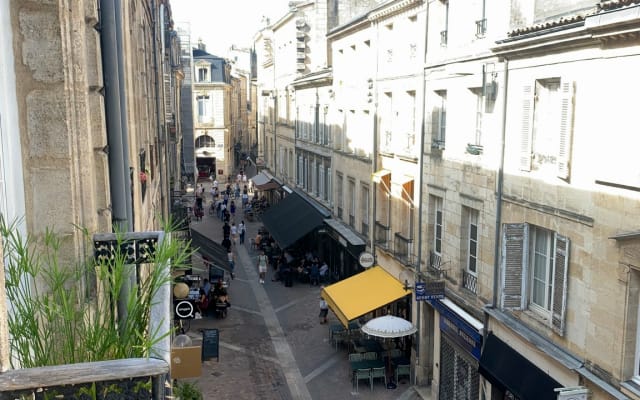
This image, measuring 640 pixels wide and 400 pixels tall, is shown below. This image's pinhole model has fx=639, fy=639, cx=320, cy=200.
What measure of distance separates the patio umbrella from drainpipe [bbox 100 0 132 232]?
34.2ft

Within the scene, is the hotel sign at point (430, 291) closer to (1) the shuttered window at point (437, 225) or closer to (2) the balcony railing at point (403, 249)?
(1) the shuttered window at point (437, 225)

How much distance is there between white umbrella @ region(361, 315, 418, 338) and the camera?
53.0ft

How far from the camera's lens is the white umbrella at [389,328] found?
53.0 feet

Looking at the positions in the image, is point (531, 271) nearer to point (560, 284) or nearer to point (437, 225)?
point (560, 284)

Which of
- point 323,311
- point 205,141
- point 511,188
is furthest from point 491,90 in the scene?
point 205,141

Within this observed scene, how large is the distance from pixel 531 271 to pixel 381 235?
28.6ft

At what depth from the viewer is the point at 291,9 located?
3397 centimetres

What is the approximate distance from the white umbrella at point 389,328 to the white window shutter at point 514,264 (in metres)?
4.50

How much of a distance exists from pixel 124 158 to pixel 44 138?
2205mm

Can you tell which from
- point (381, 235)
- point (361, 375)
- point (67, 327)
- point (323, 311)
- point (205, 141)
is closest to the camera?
point (67, 327)

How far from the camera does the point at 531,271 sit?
39.0ft

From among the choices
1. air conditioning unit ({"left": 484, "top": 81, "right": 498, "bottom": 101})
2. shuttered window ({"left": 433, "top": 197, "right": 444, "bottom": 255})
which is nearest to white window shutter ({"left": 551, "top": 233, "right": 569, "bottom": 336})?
air conditioning unit ({"left": 484, "top": 81, "right": 498, "bottom": 101})

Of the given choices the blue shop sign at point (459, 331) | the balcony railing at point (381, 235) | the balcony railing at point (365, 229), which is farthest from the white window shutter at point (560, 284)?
the balcony railing at point (365, 229)

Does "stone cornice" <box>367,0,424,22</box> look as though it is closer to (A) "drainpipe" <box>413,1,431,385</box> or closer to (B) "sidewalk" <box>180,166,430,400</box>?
(A) "drainpipe" <box>413,1,431,385</box>
